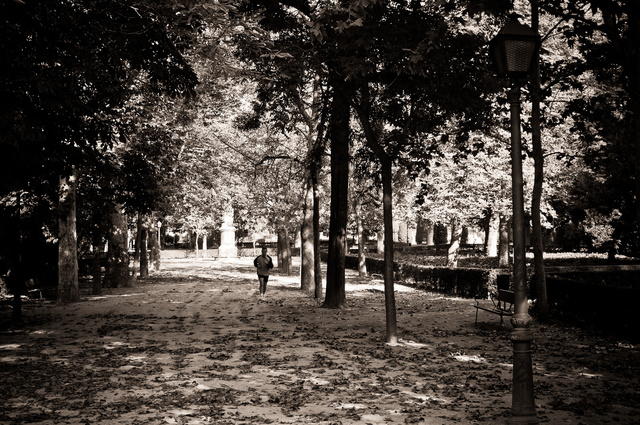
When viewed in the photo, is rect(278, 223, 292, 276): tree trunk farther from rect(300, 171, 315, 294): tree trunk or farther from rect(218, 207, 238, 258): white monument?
rect(218, 207, 238, 258): white monument

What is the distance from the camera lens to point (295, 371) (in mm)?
10797

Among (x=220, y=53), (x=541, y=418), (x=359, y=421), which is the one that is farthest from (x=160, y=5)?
(x=541, y=418)

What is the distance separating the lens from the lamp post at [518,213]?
23.5 ft

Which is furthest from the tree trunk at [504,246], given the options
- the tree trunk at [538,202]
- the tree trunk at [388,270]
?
the tree trunk at [388,270]

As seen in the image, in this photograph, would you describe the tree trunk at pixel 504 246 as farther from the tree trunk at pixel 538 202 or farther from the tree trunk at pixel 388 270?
the tree trunk at pixel 388 270

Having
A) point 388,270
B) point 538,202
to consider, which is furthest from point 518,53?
point 538,202

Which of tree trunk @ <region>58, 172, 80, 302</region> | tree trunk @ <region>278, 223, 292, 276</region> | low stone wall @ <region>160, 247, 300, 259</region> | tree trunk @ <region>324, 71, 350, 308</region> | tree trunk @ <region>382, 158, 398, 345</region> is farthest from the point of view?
low stone wall @ <region>160, 247, 300, 259</region>

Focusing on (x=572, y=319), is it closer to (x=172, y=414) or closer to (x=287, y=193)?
(x=172, y=414)

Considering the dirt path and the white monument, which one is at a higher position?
the white monument

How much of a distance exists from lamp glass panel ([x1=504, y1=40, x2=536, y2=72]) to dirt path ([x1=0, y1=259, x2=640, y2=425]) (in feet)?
13.0

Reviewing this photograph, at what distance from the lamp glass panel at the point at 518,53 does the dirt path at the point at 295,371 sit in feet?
13.0

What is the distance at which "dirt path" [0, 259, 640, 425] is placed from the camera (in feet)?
26.7

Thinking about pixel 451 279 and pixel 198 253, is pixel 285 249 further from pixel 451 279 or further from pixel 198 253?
pixel 198 253

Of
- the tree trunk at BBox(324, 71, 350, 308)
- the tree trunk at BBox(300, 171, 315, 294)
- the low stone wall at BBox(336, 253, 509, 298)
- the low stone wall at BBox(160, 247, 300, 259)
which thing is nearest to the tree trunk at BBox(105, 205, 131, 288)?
the tree trunk at BBox(300, 171, 315, 294)
